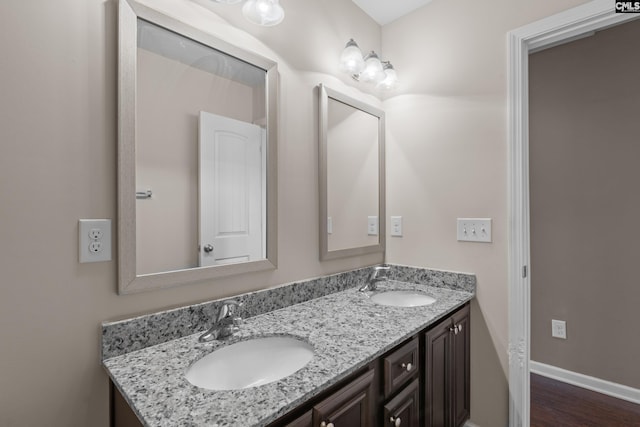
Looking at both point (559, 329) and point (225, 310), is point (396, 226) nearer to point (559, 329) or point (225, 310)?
point (225, 310)

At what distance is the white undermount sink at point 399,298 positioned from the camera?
5.61 feet

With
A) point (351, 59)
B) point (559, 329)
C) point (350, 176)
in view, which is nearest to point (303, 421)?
point (350, 176)

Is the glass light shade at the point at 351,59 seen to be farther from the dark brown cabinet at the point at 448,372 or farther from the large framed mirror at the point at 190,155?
the dark brown cabinet at the point at 448,372

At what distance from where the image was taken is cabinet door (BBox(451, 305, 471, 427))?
1479 mm

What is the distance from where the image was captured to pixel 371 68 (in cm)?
180

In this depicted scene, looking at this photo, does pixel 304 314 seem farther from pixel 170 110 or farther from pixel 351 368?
pixel 170 110

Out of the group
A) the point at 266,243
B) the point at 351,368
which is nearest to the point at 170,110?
the point at 266,243

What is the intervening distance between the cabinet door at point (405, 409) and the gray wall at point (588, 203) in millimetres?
1742

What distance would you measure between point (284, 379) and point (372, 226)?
1.26 metres

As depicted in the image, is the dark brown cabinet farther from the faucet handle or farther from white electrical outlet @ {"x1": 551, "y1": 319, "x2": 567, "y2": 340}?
white electrical outlet @ {"x1": 551, "y1": 319, "x2": 567, "y2": 340}

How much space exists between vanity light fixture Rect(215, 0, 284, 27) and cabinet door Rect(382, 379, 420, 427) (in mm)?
1513

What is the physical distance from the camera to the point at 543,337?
93.4 inches

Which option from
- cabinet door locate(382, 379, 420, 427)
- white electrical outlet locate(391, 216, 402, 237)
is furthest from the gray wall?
cabinet door locate(382, 379, 420, 427)

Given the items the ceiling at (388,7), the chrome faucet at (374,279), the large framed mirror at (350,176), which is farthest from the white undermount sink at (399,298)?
the ceiling at (388,7)
